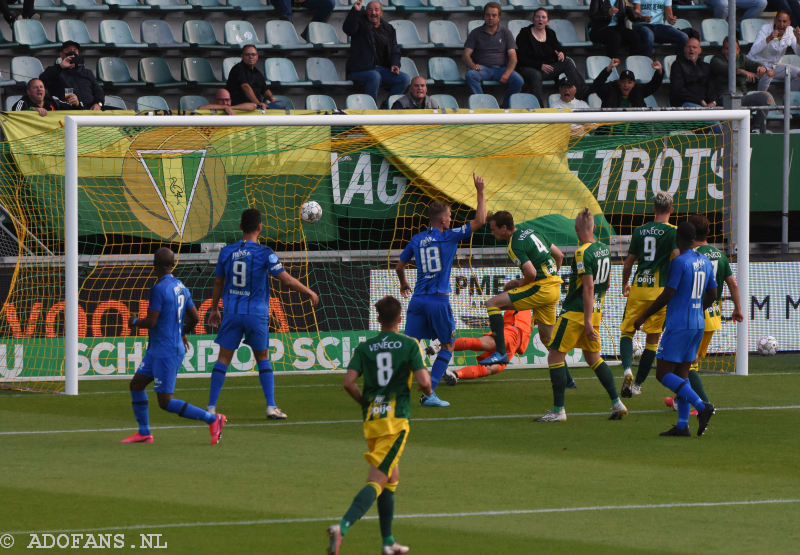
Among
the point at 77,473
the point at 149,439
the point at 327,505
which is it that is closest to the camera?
the point at 327,505

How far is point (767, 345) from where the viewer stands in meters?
15.8

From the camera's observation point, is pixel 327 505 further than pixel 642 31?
No

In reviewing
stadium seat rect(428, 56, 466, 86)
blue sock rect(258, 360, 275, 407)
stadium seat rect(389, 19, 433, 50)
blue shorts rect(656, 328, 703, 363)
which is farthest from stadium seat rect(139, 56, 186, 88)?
blue shorts rect(656, 328, 703, 363)

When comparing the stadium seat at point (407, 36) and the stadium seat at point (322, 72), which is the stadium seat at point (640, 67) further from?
the stadium seat at point (322, 72)

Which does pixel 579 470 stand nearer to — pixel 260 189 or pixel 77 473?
pixel 77 473

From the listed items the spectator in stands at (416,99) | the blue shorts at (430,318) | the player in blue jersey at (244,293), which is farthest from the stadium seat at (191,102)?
the player in blue jersey at (244,293)

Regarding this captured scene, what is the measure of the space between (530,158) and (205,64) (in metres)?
5.47

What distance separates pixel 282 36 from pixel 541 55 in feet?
13.2

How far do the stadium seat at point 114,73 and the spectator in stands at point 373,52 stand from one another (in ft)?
10.2

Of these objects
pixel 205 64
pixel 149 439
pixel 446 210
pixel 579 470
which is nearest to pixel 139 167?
pixel 205 64

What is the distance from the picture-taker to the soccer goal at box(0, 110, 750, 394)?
46.4 ft

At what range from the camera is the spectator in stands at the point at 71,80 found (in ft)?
52.6

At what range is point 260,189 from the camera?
15.3 m

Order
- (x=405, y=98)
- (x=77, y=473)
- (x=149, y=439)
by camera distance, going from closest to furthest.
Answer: (x=77, y=473)
(x=149, y=439)
(x=405, y=98)
